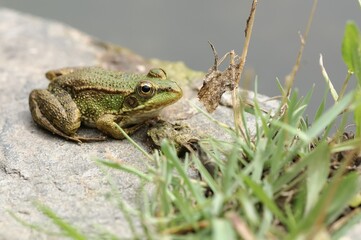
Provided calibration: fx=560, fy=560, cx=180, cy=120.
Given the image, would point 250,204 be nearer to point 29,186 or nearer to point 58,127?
point 29,186

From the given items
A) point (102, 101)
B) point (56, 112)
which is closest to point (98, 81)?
point (102, 101)

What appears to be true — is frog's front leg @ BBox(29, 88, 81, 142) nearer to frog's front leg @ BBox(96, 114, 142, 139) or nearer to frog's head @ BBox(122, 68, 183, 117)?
A: frog's front leg @ BBox(96, 114, 142, 139)

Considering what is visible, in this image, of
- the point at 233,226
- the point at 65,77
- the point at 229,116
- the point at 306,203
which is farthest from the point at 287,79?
the point at 65,77

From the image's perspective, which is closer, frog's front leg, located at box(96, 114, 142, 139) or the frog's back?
frog's front leg, located at box(96, 114, 142, 139)

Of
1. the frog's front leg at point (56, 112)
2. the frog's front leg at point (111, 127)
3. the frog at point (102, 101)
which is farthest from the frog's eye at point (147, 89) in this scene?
the frog's front leg at point (56, 112)

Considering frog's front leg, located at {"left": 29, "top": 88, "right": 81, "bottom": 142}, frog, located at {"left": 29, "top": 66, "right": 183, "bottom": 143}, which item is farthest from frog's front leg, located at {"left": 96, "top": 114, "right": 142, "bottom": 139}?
frog's front leg, located at {"left": 29, "top": 88, "right": 81, "bottom": 142}

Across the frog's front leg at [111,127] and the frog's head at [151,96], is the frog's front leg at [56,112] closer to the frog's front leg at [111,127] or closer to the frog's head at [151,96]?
the frog's front leg at [111,127]
